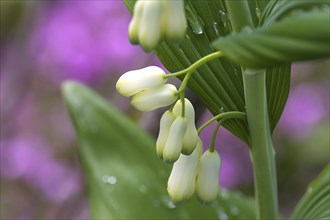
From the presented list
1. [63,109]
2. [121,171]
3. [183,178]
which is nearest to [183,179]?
[183,178]

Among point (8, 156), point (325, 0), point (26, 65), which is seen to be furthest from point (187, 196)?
point (8, 156)

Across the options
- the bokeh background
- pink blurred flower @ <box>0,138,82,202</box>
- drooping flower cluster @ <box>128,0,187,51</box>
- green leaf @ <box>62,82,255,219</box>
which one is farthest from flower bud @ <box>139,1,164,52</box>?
pink blurred flower @ <box>0,138,82,202</box>

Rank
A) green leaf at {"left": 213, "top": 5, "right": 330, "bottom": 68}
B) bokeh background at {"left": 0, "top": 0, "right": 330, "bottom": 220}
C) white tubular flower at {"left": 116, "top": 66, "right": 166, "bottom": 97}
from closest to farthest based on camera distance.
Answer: green leaf at {"left": 213, "top": 5, "right": 330, "bottom": 68} < white tubular flower at {"left": 116, "top": 66, "right": 166, "bottom": 97} < bokeh background at {"left": 0, "top": 0, "right": 330, "bottom": 220}

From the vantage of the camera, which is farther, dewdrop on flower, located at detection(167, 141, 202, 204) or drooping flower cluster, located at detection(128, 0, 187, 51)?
dewdrop on flower, located at detection(167, 141, 202, 204)

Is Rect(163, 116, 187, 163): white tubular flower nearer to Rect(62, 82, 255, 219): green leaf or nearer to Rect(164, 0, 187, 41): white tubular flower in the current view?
Rect(164, 0, 187, 41): white tubular flower

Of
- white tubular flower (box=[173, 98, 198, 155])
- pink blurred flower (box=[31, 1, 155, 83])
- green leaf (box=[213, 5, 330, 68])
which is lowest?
pink blurred flower (box=[31, 1, 155, 83])

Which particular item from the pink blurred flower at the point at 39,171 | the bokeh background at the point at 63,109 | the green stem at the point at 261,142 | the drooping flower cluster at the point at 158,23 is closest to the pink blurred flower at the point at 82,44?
the bokeh background at the point at 63,109
